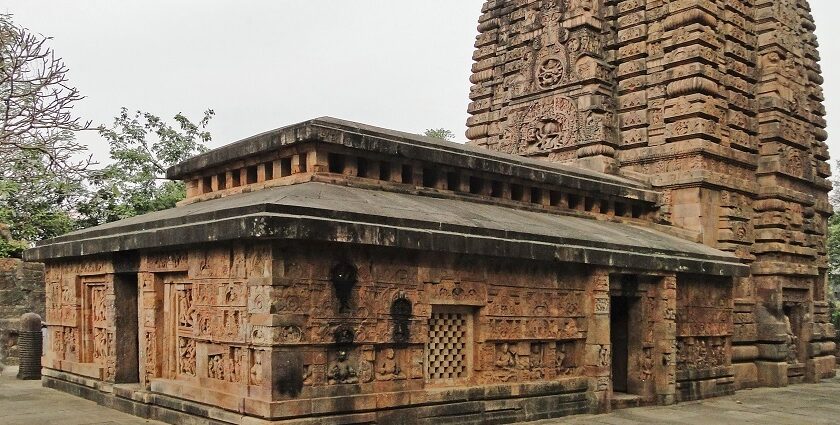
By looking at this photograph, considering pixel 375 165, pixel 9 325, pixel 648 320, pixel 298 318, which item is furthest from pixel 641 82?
pixel 9 325

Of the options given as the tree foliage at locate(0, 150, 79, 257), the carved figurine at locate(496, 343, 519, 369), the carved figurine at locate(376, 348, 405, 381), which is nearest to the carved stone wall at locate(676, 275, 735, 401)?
the carved figurine at locate(496, 343, 519, 369)

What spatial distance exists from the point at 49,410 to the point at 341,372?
4369mm

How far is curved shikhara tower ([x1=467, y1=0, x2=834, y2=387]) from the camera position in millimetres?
15086

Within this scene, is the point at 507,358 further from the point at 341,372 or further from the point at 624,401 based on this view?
the point at 341,372

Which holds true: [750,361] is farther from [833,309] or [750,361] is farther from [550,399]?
[833,309]

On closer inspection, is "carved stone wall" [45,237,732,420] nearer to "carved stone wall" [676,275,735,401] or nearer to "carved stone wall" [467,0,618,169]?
"carved stone wall" [676,275,735,401]

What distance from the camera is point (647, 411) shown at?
1127 centimetres

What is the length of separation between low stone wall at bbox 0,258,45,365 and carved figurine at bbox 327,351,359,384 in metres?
9.71

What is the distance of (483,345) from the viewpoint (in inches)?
382

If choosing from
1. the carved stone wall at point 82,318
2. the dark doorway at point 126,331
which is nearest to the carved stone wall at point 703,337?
the dark doorway at point 126,331

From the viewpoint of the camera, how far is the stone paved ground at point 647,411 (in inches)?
368

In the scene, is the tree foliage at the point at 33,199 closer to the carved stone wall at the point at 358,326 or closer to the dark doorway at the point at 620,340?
the carved stone wall at the point at 358,326

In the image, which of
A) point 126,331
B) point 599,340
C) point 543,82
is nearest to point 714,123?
point 543,82

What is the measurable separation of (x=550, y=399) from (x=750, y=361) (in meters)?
6.96
